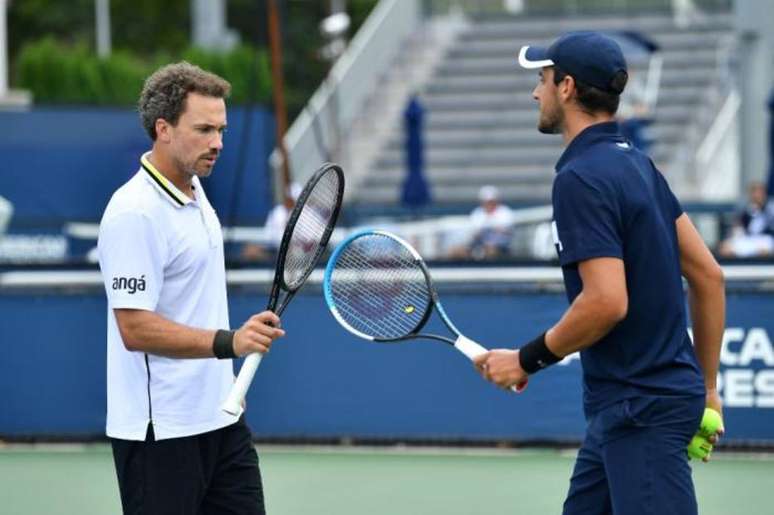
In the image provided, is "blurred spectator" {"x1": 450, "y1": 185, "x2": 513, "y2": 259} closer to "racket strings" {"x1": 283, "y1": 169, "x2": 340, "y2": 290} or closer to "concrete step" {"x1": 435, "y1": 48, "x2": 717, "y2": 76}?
"concrete step" {"x1": 435, "y1": 48, "x2": 717, "y2": 76}

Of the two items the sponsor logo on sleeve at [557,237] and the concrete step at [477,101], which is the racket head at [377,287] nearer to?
the sponsor logo on sleeve at [557,237]

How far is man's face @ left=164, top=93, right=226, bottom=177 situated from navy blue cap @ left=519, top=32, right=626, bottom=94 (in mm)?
1145

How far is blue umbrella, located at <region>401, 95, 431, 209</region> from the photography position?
20453 mm

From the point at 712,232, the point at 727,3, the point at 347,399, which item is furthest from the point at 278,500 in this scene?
the point at 727,3

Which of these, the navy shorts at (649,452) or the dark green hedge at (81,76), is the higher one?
the navy shorts at (649,452)

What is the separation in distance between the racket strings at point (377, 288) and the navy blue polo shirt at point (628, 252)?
0.87 metres

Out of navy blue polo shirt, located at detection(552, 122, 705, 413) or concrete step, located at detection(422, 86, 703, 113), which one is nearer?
navy blue polo shirt, located at detection(552, 122, 705, 413)

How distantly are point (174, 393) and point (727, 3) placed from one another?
23.5 metres

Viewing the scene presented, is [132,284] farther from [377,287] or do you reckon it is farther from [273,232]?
[273,232]

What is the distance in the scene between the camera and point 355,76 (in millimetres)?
27438

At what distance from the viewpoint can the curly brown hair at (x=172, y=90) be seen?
5.36 m

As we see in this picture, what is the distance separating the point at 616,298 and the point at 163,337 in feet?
4.67

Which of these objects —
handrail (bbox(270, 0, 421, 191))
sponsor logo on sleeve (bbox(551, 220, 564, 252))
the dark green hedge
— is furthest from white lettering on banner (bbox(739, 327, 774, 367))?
the dark green hedge

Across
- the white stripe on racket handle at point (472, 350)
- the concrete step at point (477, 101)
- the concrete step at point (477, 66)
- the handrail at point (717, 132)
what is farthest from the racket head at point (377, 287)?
the concrete step at point (477, 66)
